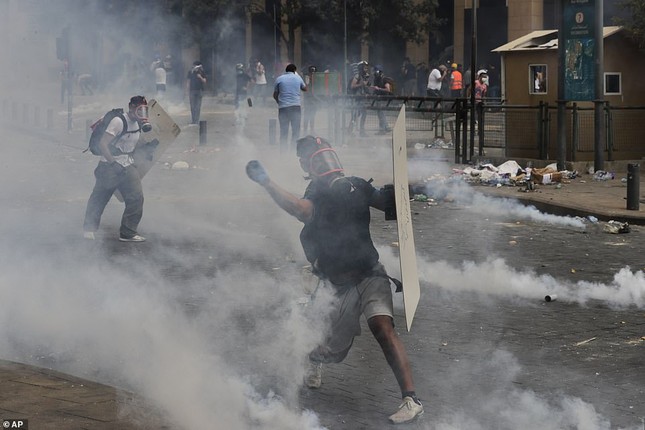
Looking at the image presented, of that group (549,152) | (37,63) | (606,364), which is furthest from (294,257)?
(549,152)

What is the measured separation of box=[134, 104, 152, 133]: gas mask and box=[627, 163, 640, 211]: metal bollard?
532 cm

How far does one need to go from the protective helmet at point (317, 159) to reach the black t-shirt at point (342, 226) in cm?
7

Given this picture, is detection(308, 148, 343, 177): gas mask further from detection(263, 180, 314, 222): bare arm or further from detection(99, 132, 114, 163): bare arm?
detection(99, 132, 114, 163): bare arm

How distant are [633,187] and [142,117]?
5493 mm

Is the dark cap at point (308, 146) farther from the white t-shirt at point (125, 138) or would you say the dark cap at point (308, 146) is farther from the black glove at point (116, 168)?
the black glove at point (116, 168)

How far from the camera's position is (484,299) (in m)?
8.29

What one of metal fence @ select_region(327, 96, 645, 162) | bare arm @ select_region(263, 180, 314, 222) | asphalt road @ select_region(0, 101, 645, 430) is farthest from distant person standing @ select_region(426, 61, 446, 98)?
bare arm @ select_region(263, 180, 314, 222)

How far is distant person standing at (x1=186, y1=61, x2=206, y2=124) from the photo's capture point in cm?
2084

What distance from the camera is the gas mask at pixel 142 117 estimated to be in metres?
10.5

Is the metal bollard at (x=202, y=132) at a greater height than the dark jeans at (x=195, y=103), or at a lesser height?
lesser

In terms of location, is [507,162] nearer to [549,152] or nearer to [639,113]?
[549,152]

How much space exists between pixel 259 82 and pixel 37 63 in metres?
16.6

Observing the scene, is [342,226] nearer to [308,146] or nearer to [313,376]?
[308,146]

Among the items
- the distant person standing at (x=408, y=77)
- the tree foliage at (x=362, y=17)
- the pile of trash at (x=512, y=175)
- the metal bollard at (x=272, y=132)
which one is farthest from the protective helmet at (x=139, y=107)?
the distant person standing at (x=408, y=77)
